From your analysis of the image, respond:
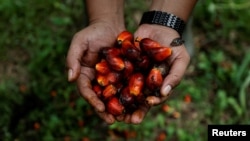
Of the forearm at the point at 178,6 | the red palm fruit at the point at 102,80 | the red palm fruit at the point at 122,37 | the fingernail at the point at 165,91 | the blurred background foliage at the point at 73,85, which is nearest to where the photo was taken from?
the fingernail at the point at 165,91

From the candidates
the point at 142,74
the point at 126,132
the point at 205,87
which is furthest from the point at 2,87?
the point at 205,87

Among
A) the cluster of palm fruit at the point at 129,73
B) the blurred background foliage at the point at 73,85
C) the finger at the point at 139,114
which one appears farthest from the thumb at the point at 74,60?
the blurred background foliage at the point at 73,85

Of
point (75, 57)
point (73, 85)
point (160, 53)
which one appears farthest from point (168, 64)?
point (73, 85)

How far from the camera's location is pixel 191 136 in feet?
8.66

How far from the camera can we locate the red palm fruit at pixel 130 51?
6.56 ft

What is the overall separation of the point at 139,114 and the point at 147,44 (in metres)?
0.33

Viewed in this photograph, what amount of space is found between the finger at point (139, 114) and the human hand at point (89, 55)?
9 cm

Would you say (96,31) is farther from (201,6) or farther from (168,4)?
(201,6)

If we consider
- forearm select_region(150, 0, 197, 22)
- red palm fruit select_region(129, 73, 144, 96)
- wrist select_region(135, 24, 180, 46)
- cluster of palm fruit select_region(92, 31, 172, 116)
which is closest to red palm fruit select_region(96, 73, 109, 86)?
cluster of palm fruit select_region(92, 31, 172, 116)

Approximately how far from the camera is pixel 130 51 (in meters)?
2.00

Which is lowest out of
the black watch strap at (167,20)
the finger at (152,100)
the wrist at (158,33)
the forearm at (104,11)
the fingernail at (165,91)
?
the finger at (152,100)

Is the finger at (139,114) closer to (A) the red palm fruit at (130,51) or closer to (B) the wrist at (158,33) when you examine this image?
(A) the red palm fruit at (130,51)

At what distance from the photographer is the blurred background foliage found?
2635mm

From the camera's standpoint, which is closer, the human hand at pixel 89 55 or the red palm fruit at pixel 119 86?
the human hand at pixel 89 55
